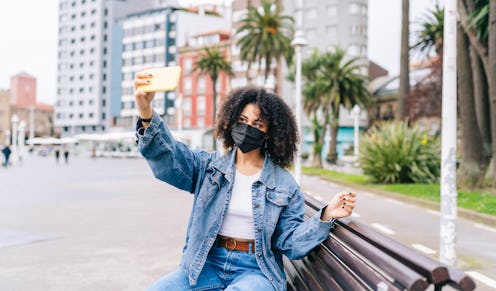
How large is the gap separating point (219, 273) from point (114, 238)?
16.8 feet

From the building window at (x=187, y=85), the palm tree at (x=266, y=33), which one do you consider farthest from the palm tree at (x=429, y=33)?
the building window at (x=187, y=85)

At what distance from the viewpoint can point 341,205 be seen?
2631 millimetres

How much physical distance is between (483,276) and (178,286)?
13.3ft

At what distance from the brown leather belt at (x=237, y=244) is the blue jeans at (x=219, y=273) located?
2 centimetres

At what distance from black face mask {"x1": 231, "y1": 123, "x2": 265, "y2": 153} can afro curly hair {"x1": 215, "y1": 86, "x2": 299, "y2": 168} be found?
0.11 m

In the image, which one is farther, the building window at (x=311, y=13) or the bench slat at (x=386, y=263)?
the building window at (x=311, y=13)

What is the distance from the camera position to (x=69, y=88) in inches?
4306

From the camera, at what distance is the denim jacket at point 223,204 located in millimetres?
2682

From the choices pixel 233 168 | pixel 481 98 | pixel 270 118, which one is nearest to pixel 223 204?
pixel 233 168

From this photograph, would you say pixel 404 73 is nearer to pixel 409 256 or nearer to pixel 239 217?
pixel 239 217

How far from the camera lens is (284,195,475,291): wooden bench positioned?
166 centimetres

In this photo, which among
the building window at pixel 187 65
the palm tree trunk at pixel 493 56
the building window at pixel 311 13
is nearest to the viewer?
the palm tree trunk at pixel 493 56

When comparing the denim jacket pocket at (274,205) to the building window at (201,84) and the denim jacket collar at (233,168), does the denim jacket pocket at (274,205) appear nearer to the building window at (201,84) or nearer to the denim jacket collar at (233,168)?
the denim jacket collar at (233,168)

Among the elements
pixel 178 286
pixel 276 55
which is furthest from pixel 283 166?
pixel 276 55
